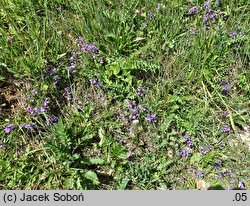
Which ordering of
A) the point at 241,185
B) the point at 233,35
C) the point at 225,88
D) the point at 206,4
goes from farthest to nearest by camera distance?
the point at 206,4 < the point at 233,35 < the point at 225,88 < the point at 241,185

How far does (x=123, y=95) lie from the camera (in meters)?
3.46

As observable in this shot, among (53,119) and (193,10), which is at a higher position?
(193,10)

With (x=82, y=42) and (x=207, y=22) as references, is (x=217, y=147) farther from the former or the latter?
(x=82, y=42)

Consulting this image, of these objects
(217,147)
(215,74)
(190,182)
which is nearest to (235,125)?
(217,147)

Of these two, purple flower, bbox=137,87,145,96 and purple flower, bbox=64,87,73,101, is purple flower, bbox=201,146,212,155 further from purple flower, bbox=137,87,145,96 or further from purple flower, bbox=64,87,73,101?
purple flower, bbox=64,87,73,101

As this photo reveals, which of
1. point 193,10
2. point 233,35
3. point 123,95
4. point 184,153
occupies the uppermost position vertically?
point 193,10

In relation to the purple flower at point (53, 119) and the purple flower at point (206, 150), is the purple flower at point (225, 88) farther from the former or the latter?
the purple flower at point (53, 119)

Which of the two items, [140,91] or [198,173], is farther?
[140,91]

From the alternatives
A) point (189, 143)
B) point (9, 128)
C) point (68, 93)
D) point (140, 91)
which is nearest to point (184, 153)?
point (189, 143)

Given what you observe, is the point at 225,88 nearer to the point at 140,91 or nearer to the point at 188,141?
the point at 188,141

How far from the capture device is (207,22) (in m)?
3.95

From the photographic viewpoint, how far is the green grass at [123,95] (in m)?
3.10

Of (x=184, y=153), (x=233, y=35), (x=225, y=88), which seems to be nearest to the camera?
(x=184, y=153)

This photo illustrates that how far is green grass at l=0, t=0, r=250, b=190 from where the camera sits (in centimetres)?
310
